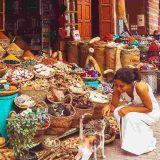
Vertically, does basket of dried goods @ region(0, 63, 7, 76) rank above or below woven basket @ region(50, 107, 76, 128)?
above

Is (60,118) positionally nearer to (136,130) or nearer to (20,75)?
(136,130)

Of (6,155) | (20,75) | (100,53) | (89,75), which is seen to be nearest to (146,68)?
(100,53)

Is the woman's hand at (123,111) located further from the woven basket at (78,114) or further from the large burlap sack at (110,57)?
the large burlap sack at (110,57)

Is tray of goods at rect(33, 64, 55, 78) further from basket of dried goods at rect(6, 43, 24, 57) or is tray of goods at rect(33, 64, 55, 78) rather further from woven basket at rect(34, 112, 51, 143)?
woven basket at rect(34, 112, 51, 143)

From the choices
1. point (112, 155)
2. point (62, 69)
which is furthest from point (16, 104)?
point (62, 69)

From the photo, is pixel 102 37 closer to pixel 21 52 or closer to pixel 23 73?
pixel 21 52

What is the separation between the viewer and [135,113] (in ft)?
20.6

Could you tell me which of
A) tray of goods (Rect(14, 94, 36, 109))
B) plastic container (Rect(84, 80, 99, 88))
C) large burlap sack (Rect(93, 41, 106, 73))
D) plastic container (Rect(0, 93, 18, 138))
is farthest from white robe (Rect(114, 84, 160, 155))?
large burlap sack (Rect(93, 41, 106, 73))

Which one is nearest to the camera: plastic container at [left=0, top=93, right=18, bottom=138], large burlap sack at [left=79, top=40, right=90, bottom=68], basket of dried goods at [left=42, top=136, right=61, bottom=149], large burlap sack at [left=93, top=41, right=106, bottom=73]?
basket of dried goods at [left=42, top=136, right=61, bottom=149]

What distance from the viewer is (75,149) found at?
5.91m

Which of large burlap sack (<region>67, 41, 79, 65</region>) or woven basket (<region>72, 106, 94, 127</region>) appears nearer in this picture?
woven basket (<region>72, 106, 94, 127</region>)

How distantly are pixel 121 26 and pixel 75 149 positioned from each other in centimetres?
787

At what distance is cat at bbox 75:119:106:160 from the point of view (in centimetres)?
565

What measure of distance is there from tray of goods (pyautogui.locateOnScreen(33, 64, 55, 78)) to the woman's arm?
7.14ft
